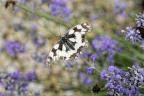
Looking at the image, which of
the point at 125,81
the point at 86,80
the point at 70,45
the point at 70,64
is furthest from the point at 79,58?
the point at 125,81

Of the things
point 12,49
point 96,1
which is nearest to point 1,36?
point 96,1

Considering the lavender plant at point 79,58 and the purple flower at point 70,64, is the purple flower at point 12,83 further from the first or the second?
the purple flower at point 70,64

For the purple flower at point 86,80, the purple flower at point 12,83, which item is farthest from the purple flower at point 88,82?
the purple flower at point 12,83

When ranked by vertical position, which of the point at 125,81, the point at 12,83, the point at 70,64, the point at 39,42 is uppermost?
the point at 39,42

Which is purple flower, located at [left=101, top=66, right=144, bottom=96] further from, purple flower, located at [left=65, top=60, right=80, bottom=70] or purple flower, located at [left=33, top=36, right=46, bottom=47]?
purple flower, located at [left=33, top=36, right=46, bottom=47]

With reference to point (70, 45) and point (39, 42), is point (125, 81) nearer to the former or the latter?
point (70, 45)

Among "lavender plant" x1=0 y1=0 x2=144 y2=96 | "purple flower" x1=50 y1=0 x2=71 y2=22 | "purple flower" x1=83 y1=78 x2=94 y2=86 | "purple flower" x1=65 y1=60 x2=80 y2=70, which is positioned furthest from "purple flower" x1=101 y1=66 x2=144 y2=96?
"purple flower" x1=83 y1=78 x2=94 y2=86

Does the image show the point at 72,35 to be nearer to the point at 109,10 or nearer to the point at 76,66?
the point at 76,66
